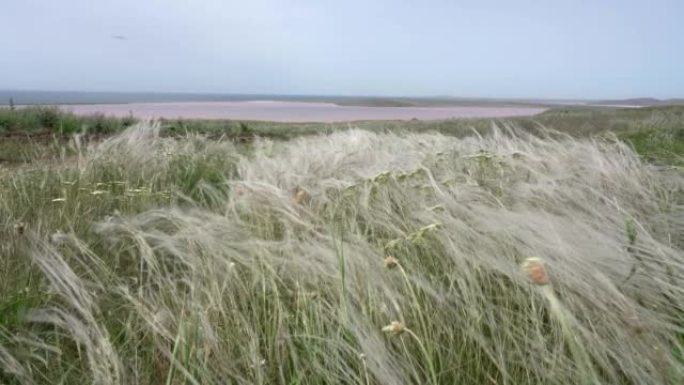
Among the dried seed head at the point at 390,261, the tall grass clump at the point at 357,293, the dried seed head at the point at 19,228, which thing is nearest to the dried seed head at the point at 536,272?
the tall grass clump at the point at 357,293

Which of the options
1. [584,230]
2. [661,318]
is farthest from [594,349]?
[584,230]

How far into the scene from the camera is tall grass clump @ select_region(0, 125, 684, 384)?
4.40ft

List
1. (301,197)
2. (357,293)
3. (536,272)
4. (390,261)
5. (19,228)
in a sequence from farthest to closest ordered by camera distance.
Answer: (301,197) < (19,228) < (357,293) < (390,261) < (536,272)

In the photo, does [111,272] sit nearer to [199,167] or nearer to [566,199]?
[566,199]

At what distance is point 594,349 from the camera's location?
51.8 inches

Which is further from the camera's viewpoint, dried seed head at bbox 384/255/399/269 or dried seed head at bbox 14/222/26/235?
dried seed head at bbox 14/222/26/235

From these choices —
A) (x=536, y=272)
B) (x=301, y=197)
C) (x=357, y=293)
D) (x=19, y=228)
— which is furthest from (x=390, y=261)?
(x=19, y=228)

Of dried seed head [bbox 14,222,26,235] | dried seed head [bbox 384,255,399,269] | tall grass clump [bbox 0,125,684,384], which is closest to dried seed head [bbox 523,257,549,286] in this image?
tall grass clump [bbox 0,125,684,384]

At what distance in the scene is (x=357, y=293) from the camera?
154cm

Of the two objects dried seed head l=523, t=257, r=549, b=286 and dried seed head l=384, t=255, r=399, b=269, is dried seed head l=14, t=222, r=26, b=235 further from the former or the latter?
dried seed head l=523, t=257, r=549, b=286

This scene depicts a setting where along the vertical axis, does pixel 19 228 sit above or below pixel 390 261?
below

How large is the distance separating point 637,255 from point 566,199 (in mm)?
677

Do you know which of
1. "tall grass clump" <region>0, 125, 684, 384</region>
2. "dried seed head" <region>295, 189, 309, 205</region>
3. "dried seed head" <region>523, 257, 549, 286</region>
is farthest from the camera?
"dried seed head" <region>295, 189, 309, 205</region>

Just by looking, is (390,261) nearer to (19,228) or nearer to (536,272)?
(536,272)
